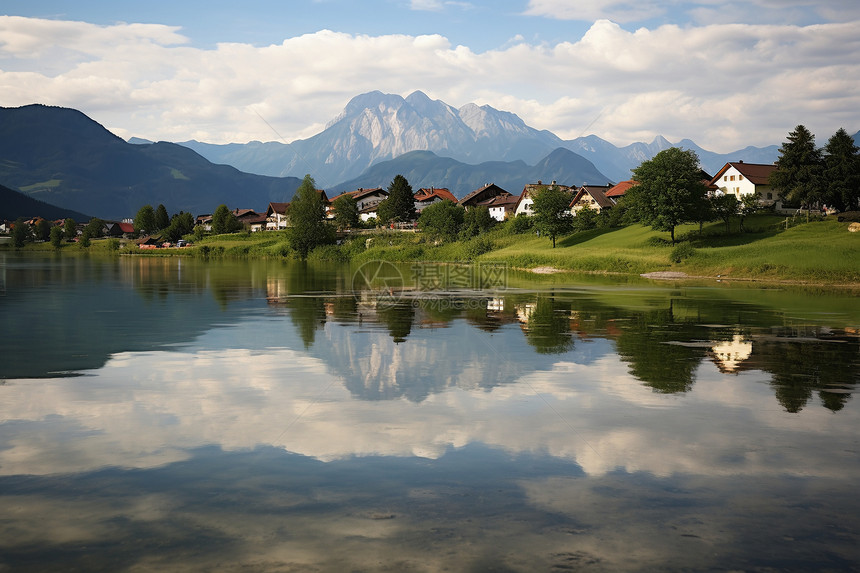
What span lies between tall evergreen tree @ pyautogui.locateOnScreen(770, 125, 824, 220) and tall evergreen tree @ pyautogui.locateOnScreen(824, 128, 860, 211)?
1.49 m

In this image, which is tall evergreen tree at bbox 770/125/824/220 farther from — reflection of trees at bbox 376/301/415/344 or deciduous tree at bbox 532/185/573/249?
reflection of trees at bbox 376/301/415/344

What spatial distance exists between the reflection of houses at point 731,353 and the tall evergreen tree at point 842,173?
82.8 m

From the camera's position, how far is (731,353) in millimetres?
26406

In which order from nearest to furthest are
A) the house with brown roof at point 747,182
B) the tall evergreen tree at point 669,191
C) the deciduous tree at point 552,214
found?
1. the tall evergreen tree at point 669,191
2. the deciduous tree at point 552,214
3. the house with brown roof at point 747,182

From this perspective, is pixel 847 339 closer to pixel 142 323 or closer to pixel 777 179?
pixel 142 323

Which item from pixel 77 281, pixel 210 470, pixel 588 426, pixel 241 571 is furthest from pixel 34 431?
pixel 77 281

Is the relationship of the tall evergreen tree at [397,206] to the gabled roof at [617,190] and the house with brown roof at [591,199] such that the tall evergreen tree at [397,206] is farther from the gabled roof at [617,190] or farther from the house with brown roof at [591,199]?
the gabled roof at [617,190]

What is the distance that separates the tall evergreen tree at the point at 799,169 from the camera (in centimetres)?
10156

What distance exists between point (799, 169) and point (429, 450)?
107m

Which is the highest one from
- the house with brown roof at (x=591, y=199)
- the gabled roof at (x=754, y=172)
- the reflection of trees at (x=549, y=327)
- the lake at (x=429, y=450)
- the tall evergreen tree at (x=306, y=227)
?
the gabled roof at (x=754, y=172)

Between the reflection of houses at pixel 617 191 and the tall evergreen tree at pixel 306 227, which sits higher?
the reflection of houses at pixel 617 191

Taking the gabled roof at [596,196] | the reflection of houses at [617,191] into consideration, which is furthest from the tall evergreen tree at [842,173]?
the reflection of houses at [617,191]

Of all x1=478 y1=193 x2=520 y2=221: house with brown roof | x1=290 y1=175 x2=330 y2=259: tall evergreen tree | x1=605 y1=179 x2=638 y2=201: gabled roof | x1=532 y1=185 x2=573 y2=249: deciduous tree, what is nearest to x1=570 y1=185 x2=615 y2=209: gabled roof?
x1=605 y1=179 x2=638 y2=201: gabled roof

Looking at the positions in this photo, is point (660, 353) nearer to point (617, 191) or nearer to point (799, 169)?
point (799, 169)
